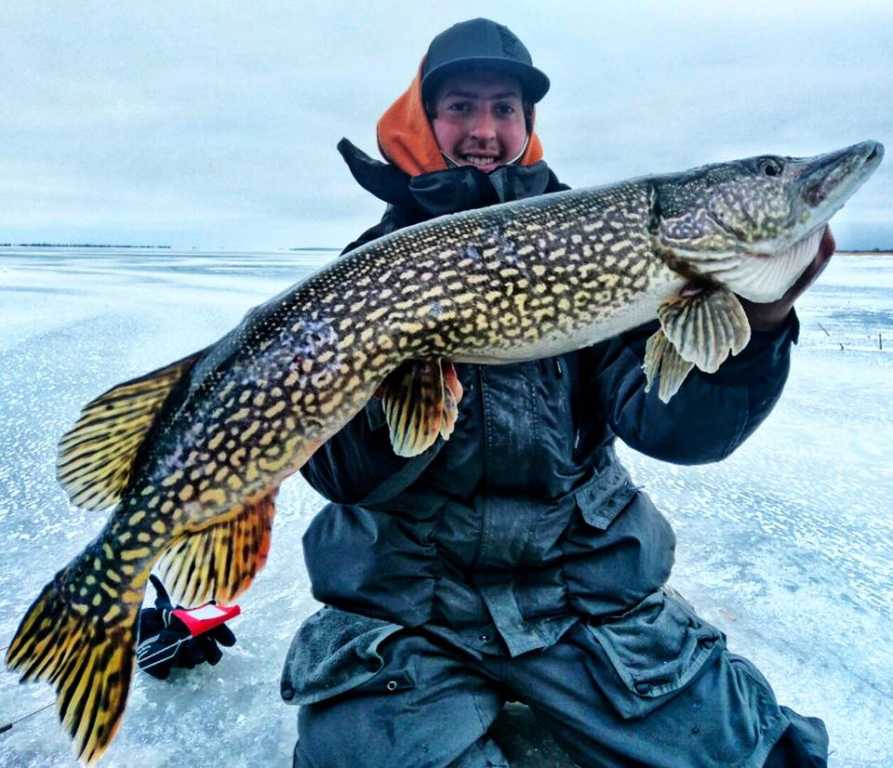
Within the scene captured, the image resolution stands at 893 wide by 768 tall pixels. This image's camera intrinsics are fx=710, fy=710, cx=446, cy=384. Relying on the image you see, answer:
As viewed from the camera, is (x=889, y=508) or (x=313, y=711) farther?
(x=889, y=508)

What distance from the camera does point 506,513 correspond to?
2.00 m

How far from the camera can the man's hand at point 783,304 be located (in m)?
1.83

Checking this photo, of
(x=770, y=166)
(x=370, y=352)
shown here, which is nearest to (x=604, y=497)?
(x=370, y=352)

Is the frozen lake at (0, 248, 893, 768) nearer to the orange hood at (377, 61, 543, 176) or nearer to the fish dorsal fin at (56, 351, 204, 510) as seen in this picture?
Answer: the fish dorsal fin at (56, 351, 204, 510)

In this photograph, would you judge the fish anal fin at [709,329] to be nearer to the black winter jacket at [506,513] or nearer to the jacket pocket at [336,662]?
the black winter jacket at [506,513]

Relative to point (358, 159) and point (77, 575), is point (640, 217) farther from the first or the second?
point (77, 575)

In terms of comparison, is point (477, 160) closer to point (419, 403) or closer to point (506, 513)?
point (419, 403)

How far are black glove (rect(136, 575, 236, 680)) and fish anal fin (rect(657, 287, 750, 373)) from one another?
1599 mm

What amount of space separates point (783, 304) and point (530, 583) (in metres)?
1.03

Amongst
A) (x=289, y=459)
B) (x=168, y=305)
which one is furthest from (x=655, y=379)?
(x=168, y=305)

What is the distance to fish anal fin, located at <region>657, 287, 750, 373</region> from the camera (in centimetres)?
177

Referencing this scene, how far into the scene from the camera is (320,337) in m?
1.69

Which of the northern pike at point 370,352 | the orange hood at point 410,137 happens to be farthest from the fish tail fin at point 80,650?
the orange hood at point 410,137

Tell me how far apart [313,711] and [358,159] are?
169cm
